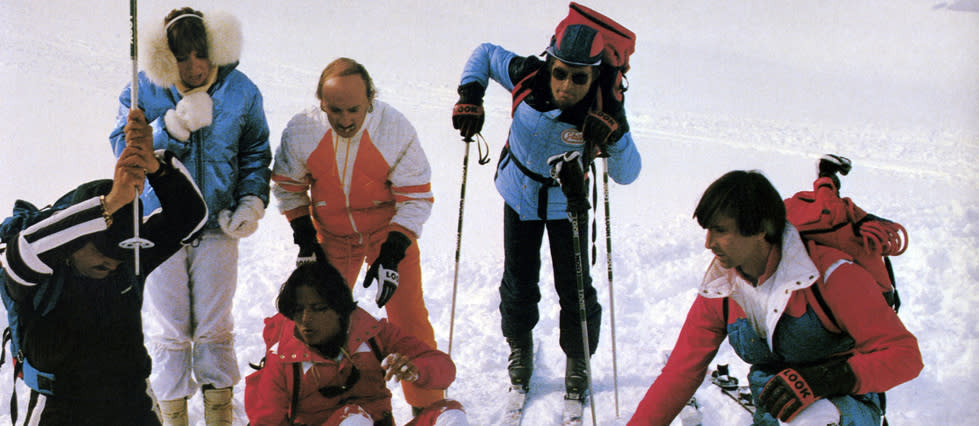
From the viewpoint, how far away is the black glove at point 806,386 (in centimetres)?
220

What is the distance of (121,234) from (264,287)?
9.89ft

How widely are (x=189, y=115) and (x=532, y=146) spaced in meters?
1.44

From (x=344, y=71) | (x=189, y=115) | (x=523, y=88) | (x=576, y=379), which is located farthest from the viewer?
(x=576, y=379)

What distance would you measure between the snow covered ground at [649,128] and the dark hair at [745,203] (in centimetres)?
165

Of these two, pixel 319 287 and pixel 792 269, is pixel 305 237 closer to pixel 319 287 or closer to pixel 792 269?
pixel 319 287

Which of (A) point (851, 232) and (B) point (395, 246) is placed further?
(B) point (395, 246)

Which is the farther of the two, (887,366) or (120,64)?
(120,64)

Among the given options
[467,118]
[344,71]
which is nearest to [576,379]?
[467,118]

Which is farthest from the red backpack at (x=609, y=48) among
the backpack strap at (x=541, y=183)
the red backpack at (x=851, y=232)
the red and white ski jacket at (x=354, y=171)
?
the red backpack at (x=851, y=232)

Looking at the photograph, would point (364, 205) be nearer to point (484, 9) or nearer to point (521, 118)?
point (521, 118)

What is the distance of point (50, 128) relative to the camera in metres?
8.12

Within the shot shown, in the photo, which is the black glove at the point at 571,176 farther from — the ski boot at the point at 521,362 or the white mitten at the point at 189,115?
the white mitten at the point at 189,115

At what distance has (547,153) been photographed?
3.46 m

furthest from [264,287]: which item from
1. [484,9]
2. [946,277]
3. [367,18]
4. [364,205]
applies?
[484,9]
